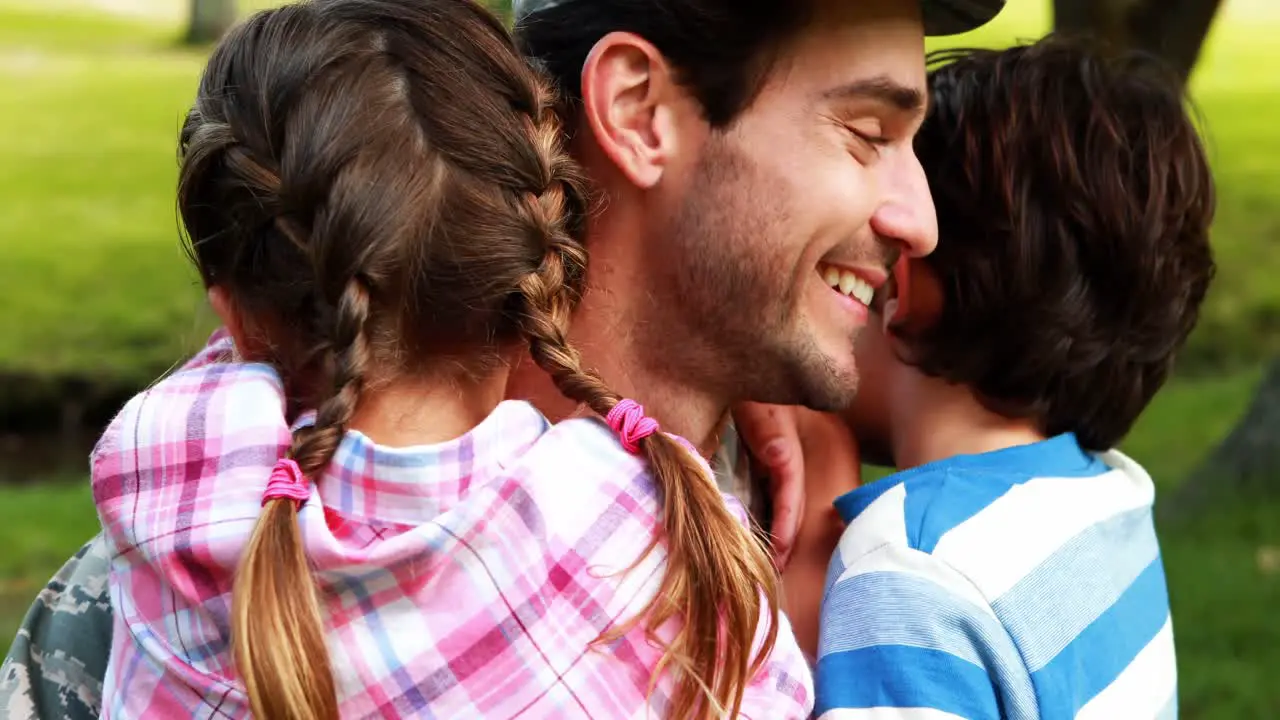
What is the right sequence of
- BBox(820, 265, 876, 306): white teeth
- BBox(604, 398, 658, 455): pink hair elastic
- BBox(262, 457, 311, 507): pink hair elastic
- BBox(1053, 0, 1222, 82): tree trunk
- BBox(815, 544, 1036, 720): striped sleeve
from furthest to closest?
BBox(1053, 0, 1222, 82): tree trunk
BBox(820, 265, 876, 306): white teeth
BBox(815, 544, 1036, 720): striped sleeve
BBox(604, 398, 658, 455): pink hair elastic
BBox(262, 457, 311, 507): pink hair elastic

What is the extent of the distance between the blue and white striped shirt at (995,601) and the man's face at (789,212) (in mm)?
223

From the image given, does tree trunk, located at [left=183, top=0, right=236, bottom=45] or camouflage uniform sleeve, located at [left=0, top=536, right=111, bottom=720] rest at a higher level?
camouflage uniform sleeve, located at [left=0, top=536, right=111, bottom=720]

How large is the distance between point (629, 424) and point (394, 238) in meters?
0.34

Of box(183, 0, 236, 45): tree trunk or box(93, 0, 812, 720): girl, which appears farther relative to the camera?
box(183, 0, 236, 45): tree trunk

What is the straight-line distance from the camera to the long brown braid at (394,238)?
1.57 m

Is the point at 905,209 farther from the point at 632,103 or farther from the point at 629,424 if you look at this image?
the point at 629,424

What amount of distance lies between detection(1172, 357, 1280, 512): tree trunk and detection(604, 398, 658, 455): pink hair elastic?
4.15m

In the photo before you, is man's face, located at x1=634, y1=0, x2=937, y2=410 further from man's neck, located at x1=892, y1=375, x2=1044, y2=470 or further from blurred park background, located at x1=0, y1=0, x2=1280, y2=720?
blurred park background, located at x1=0, y1=0, x2=1280, y2=720

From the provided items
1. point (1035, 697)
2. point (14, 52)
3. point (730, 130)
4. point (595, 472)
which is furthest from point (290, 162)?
point (14, 52)

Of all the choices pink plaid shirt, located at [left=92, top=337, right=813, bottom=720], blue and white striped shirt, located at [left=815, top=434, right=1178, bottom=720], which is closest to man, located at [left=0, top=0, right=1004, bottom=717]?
blue and white striped shirt, located at [left=815, top=434, right=1178, bottom=720]

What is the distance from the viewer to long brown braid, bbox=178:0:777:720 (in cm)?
157

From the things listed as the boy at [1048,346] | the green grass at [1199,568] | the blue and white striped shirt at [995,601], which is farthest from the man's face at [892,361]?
the green grass at [1199,568]

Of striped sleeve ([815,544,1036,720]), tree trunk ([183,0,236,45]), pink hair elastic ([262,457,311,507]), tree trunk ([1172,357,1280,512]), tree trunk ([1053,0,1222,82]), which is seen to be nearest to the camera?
pink hair elastic ([262,457,311,507])

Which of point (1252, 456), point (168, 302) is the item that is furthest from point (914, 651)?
point (168, 302)
